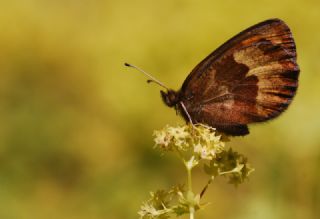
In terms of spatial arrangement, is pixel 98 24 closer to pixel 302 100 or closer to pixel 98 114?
pixel 98 114

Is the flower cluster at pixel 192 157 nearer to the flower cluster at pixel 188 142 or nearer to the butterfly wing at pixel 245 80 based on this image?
the flower cluster at pixel 188 142

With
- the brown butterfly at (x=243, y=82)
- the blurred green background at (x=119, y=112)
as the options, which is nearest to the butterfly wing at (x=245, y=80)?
the brown butterfly at (x=243, y=82)

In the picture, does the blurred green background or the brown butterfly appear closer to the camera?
the brown butterfly

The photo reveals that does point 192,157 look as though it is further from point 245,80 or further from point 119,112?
point 119,112

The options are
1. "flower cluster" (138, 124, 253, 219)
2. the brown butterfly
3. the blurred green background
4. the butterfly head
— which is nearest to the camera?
"flower cluster" (138, 124, 253, 219)

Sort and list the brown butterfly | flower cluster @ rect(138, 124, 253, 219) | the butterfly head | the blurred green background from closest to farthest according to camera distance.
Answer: flower cluster @ rect(138, 124, 253, 219) → the brown butterfly → the butterfly head → the blurred green background

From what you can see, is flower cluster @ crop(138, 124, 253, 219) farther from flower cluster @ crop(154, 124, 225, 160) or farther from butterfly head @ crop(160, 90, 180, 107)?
butterfly head @ crop(160, 90, 180, 107)

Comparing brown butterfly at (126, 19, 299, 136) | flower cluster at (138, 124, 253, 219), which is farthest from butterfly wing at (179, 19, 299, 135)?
flower cluster at (138, 124, 253, 219)
